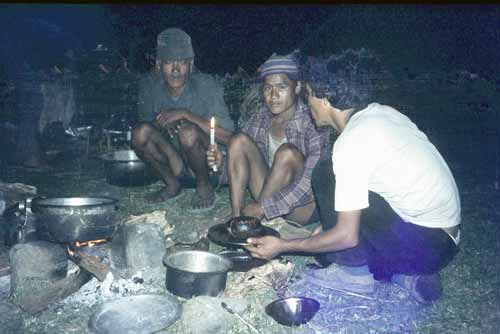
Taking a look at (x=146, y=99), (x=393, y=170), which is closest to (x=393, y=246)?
(x=393, y=170)

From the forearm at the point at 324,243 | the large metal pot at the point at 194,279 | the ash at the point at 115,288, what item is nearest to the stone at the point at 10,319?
the ash at the point at 115,288

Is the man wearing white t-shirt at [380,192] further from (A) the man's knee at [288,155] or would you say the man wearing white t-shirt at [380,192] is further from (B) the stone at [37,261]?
(B) the stone at [37,261]

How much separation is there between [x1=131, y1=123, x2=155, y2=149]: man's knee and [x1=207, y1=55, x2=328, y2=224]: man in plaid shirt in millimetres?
1229

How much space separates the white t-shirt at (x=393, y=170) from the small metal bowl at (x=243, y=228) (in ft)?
3.13

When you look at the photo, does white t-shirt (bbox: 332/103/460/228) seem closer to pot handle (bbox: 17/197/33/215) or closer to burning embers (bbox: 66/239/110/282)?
burning embers (bbox: 66/239/110/282)

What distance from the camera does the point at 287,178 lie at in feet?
14.3

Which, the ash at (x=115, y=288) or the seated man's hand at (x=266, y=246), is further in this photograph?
the ash at (x=115, y=288)

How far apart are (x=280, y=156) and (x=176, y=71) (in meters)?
2.29

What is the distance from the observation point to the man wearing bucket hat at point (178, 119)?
5484mm

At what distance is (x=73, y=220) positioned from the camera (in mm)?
3518

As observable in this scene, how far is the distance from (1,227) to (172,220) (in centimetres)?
184

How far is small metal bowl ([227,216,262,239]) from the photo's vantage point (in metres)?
3.56

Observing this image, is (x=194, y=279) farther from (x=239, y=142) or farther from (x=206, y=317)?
(x=239, y=142)

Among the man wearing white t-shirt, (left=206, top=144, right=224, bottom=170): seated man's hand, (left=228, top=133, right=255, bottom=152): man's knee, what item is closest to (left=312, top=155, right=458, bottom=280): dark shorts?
the man wearing white t-shirt
